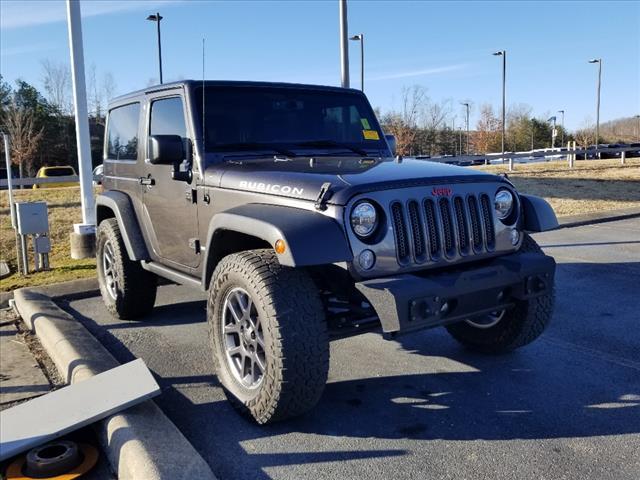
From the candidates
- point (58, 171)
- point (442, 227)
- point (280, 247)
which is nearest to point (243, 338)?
point (280, 247)

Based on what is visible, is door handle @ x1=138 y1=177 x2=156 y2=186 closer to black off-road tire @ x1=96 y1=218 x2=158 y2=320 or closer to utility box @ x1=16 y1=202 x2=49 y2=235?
black off-road tire @ x1=96 y1=218 x2=158 y2=320

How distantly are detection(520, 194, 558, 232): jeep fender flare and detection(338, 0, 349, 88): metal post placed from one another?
7.84 m

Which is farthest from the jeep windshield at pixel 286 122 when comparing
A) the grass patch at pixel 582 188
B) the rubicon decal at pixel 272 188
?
the grass patch at pixel 582 188

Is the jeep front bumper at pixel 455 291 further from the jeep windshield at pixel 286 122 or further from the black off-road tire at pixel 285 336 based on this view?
the jeep windshield at pixel 286 122

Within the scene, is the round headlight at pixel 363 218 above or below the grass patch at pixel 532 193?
above

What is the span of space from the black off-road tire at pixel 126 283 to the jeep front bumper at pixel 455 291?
2.85 meters

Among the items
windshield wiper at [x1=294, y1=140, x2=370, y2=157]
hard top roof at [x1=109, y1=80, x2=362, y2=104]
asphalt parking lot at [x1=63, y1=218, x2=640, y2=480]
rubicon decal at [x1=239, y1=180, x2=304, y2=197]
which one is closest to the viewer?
asphalt parking lot at [x1=63, y1=218, x2=640, y2=480]

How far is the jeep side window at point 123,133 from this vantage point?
5.42m

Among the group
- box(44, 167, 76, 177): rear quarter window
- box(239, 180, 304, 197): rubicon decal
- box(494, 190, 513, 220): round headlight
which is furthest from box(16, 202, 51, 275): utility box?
box(44, 167, 76, 177): rear quarter window

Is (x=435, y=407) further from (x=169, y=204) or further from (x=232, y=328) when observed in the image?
(x=169, y=204)

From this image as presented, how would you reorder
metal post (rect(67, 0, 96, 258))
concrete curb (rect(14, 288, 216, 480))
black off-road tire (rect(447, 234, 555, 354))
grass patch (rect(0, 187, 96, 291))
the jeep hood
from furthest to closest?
metal post (rect(67, 0, 96, 258)) < grass patch (rect(0, 187, 96, 291)) < black off-road tire (rect(447, 234, 555, 354)) < the jeep hood < concrete curb (rect(14, 288, 216, 480))

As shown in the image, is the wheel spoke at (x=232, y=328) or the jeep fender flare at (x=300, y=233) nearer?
the jeep fender flare at (x=300, y=233)

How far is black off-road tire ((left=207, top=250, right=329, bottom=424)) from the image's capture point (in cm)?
310

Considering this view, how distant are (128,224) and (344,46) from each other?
24.3ft
